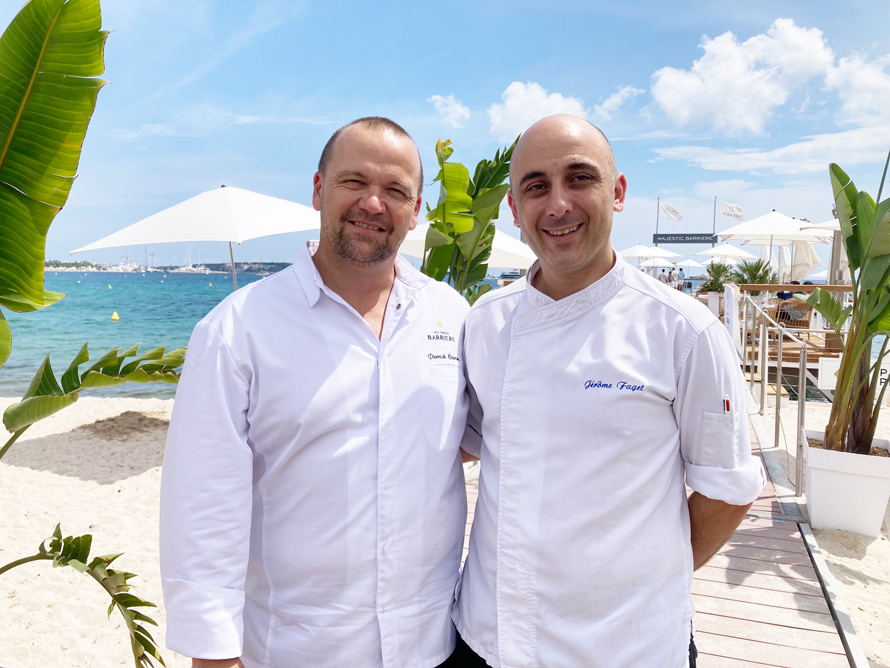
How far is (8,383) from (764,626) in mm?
20493

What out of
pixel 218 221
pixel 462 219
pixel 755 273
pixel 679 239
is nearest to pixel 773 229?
pixel 755 273

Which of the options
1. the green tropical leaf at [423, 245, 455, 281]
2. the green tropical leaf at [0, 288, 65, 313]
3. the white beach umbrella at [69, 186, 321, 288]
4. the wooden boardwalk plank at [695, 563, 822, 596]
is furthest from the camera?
the white beach umbrella at [69, 186, 321, 288]

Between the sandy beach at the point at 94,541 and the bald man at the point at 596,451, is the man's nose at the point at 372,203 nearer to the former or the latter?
the bald man at the point at 596,451

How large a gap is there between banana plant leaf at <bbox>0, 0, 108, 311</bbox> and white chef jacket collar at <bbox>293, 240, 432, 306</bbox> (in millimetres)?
843

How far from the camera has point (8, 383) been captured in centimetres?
1745

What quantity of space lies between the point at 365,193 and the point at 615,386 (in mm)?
984

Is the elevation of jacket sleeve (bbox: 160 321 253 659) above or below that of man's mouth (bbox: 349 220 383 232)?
below

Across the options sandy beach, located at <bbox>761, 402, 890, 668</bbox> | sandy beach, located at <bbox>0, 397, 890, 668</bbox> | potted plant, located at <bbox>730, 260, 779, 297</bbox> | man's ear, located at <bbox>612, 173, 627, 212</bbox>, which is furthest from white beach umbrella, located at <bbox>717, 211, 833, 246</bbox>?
man's ear, located at <bbox>612, 173, 627, 212</bbox>

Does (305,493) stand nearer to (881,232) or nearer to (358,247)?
(358,247)

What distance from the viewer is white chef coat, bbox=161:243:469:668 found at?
1.58 meters

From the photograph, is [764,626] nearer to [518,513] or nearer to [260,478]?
[518,513]

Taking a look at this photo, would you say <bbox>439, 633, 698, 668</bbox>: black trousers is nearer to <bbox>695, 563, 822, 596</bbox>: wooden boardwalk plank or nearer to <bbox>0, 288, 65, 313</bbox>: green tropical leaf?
<bbox>0, 288, 65, 313</bbox>: green tropical leaf

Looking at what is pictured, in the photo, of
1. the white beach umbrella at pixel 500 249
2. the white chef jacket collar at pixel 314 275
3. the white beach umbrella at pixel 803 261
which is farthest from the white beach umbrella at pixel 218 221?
the white beach umbrella at pixel 803 261

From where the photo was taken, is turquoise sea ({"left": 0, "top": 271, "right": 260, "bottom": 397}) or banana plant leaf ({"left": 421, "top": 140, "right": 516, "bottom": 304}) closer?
banana plant leaf ({"left": 421, "top": 140, "right": 516, "bottom": 304})
